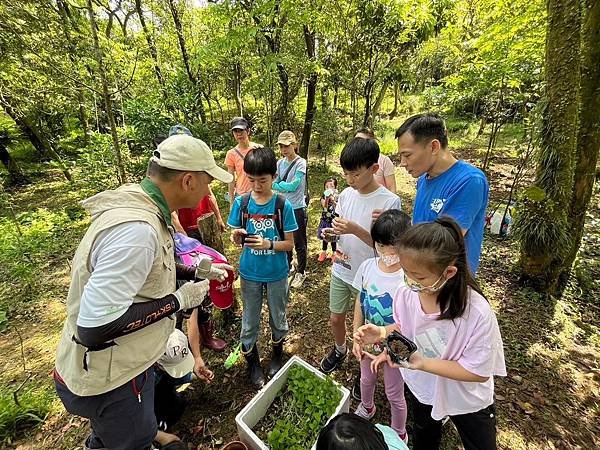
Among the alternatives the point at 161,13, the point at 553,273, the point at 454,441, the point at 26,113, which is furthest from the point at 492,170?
the point at 26,113

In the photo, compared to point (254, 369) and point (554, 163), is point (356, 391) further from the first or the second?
point (554, 163)

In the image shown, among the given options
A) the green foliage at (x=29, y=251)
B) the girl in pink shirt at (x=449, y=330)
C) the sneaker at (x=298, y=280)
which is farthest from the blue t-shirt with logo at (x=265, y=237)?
the green foliage at (x=29, y=251)

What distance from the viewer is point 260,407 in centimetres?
232

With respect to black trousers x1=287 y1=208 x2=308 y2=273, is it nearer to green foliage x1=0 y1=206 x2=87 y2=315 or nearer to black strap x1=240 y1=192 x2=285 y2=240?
black strap x1=240 y1=192 x2=285 y2=240

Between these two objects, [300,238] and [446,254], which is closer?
[446,254]

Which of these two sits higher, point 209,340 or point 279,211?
point 279,211

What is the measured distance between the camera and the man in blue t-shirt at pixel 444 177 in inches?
83.6

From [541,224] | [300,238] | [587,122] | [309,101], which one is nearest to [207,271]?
[300,238]

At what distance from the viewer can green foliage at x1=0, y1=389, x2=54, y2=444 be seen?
2.58 metres

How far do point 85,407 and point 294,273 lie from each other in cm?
353

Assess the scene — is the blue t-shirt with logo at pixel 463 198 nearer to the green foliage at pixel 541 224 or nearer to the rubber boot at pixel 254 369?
the rubber boot at pixel 254 369

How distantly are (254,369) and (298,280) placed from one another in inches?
75.5

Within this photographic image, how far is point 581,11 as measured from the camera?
10.8 ft

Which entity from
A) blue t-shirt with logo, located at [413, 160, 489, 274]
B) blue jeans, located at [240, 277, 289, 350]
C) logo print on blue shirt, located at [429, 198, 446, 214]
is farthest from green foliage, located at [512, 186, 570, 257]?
blue jeans, located at [240, 277, 289, 350]
